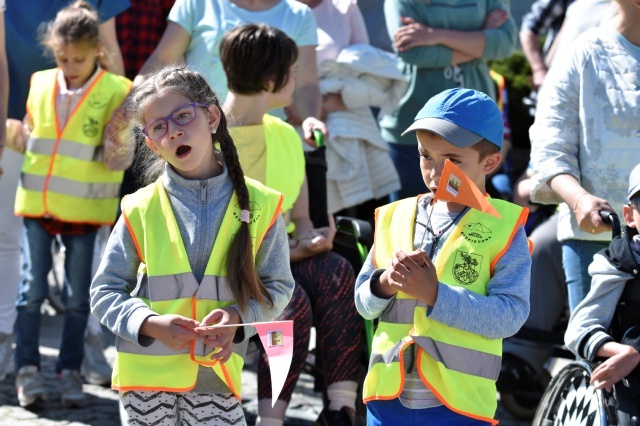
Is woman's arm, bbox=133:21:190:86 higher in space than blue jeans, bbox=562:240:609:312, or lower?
higher

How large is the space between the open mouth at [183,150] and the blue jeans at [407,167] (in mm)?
3000

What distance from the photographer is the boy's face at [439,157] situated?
140 inches

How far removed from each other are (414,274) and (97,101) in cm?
293

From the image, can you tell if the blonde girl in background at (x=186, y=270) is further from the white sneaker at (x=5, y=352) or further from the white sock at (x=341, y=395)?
the white sneaker at (x=5, y=352)

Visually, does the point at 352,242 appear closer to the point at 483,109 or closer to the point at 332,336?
the point at 332,336

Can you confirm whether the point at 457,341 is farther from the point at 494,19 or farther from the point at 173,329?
the point at 494,19

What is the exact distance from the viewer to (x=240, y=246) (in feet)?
11.9

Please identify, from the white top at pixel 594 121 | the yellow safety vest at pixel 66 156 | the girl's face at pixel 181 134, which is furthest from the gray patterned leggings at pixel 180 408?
the yellow safety vest at pixel 66 156

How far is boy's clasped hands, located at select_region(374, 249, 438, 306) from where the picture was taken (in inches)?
131

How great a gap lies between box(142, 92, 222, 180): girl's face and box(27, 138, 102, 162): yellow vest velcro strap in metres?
2.10

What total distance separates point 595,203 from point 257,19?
7.36ft

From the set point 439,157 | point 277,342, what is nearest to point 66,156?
point 277,342

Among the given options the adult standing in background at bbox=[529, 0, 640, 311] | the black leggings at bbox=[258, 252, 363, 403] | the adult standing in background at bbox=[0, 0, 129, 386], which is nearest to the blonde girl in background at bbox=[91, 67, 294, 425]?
the black leggings at bbox=[258, 252, 363, 403]

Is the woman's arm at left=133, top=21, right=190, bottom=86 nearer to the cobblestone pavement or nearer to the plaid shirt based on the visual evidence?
the plaid shirt
